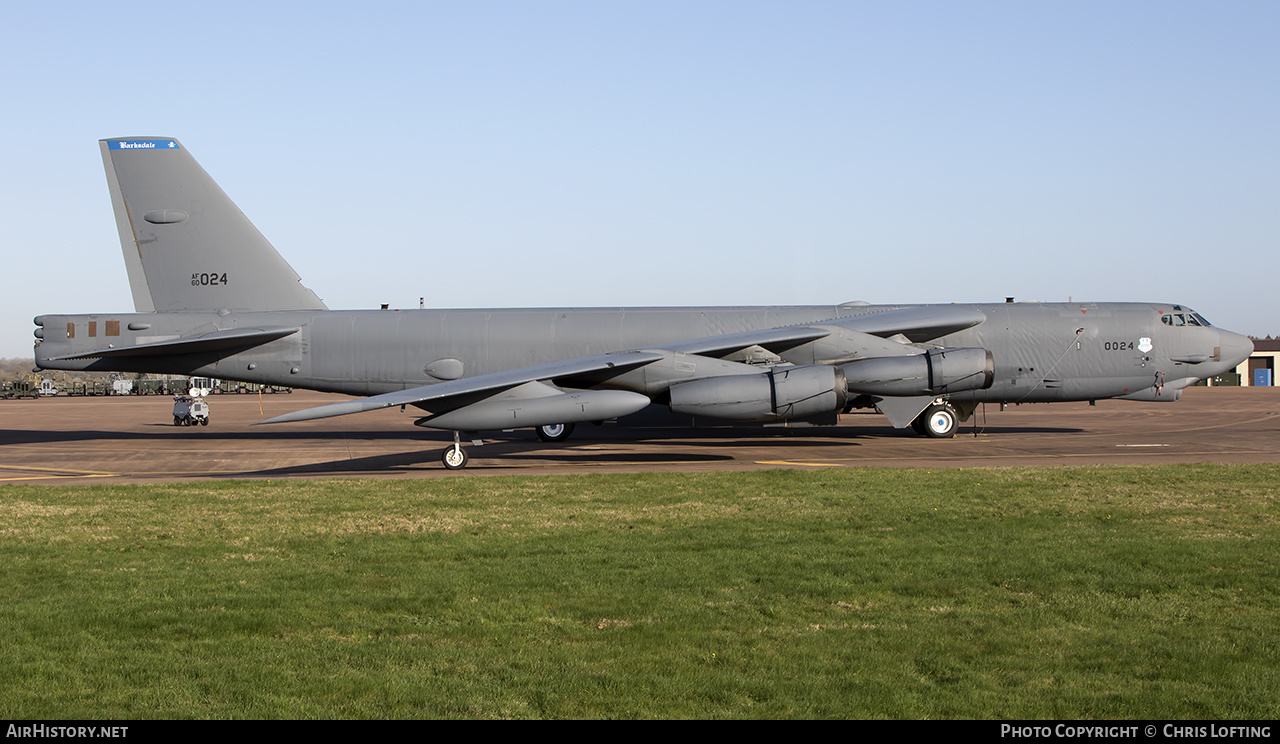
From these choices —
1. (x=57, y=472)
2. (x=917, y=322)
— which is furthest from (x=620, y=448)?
(x=57, y=472)

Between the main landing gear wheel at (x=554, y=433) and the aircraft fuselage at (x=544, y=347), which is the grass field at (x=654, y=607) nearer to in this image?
the aircraft fuselage at (x=544, y=347)

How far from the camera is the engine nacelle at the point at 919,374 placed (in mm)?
20812

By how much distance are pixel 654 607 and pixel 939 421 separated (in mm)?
18539

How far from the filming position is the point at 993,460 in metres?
18.8

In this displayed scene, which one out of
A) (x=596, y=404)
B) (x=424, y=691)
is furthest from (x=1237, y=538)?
(x=596, y=404)

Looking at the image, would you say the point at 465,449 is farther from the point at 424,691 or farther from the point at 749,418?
the point at 424,691

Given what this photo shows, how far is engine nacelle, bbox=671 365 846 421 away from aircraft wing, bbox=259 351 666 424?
5.45ft

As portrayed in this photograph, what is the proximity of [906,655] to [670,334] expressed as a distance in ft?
60.9

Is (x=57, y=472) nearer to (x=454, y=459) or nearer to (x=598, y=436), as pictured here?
(x=454, y=459)

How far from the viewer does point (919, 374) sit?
2083cm

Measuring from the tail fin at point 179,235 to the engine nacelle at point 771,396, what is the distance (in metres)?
12.0

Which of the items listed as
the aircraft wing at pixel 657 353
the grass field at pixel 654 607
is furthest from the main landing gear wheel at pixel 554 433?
the grass field at pixel 654 607

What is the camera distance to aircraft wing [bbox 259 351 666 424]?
635 inches

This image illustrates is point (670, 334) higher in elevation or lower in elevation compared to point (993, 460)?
higher
